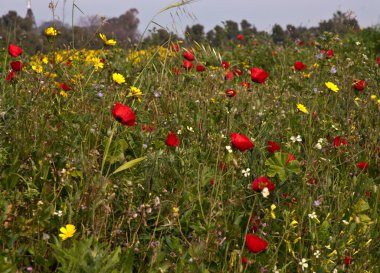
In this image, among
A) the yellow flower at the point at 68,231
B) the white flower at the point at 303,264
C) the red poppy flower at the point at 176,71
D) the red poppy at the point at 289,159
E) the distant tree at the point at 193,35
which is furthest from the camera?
the red poppy flower at the point at 176,71

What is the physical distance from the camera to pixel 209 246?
2.20 m

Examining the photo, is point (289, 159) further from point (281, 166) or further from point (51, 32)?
point (51, 32)

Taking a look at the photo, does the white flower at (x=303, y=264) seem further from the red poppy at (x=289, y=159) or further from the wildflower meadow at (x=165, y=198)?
the red poppy at (x=289, y=159)

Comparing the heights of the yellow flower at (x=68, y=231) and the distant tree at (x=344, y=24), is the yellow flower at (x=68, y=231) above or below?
below

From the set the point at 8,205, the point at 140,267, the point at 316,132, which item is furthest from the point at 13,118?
the point at 316,132

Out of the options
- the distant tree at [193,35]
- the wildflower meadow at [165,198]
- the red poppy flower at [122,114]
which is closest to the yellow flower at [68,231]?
the wildflower meadow at [165,198]

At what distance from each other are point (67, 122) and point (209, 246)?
3.50 feet

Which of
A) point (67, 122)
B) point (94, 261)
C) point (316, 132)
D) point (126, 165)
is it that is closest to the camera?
point (94, 261)

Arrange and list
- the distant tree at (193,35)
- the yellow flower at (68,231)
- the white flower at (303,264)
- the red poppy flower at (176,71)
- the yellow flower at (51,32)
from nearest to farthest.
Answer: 1. the yellow flower at (68,231)
2. the white flower at (303,264)
3. the yellow flower at (51,32)
4. the distant tree at (193,35)
5. the red poppy flower at (176,71)

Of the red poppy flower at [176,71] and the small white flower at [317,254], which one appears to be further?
the red poppy flower at [176,71]

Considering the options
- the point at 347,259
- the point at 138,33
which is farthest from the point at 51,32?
the point at 347,259

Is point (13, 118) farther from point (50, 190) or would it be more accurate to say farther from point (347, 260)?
point (347, 260)

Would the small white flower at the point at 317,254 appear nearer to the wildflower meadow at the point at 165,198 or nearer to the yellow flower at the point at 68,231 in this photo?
the wildflower meadow at the point at 165,198

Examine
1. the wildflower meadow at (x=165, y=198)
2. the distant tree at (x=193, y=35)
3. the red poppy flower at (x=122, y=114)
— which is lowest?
the wildflower meadow at (x=165, y=198)
